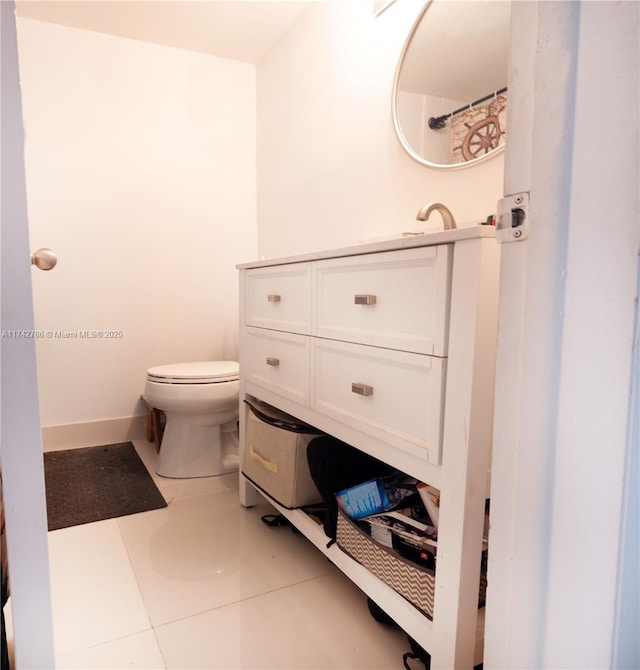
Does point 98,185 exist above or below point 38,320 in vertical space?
above

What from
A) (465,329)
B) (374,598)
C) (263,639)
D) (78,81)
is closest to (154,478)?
(263,639)

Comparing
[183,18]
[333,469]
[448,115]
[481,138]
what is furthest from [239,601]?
[183,18]

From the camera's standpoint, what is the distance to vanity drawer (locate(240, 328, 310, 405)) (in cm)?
140

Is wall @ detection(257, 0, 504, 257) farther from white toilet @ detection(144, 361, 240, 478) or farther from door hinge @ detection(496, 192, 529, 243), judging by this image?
door hinge @ detection(496, 192, 529, 243)

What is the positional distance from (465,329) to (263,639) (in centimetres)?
89

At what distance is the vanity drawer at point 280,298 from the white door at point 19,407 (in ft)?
2.98

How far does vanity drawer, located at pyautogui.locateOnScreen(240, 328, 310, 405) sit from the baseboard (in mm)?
1170

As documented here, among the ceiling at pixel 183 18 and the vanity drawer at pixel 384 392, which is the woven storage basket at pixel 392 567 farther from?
the ceiling at pixel 183 18

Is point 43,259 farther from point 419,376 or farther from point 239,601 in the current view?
point 239,601

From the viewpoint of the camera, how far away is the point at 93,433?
2.52 metres

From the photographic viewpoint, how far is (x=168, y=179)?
2.55 m

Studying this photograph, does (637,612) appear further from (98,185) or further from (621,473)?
(98,185)

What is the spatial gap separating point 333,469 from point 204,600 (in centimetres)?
49

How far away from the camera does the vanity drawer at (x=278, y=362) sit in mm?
1396
